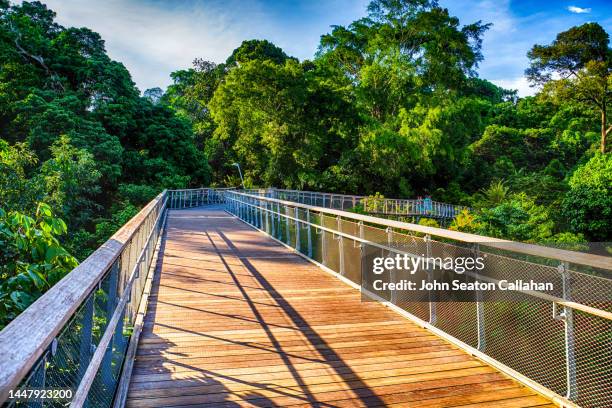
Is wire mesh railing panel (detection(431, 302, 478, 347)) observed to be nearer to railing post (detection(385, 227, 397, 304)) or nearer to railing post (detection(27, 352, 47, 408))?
railing post (detection(385, 227, 397, 304))

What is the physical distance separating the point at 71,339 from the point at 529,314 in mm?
3375

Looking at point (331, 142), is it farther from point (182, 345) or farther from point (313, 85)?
point (182, 345)

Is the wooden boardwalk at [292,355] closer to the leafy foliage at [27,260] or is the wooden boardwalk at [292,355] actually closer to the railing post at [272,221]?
the leafy foliage at [27,260]

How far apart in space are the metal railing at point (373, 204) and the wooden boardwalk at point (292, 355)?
17.3 meters

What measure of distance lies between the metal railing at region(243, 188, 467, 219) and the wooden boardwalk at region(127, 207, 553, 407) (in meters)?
17.3

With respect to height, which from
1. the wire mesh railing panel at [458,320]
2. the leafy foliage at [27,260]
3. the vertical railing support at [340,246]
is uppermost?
the leafy foliage at [27,260]

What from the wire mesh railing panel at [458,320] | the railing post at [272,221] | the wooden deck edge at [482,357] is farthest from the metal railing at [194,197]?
the wire mesh railing panel at [458,320]

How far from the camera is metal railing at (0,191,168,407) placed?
1011 millimetres

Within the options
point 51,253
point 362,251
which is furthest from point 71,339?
point 362,251

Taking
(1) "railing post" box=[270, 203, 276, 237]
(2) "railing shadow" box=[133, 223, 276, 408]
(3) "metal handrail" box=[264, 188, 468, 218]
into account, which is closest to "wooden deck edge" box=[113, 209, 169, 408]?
(2) "railing shadow" box=[133, 223, 276, 408]

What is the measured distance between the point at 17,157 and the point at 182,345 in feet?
36.8

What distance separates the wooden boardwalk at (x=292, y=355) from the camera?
10.1 feet

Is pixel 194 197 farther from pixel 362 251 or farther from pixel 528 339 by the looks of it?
pixel 528 339

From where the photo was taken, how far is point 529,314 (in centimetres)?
363
